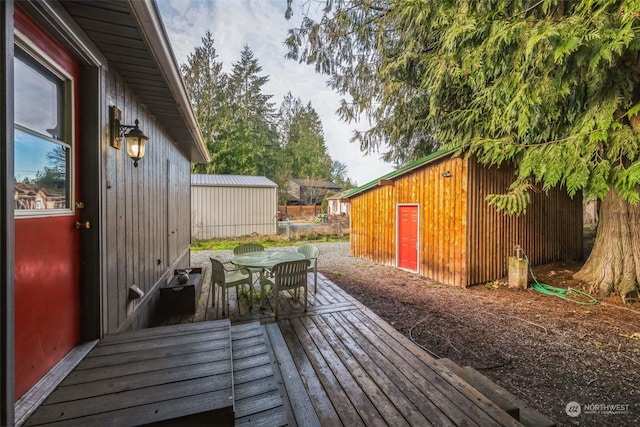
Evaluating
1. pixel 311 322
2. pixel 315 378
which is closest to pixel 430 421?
pixel 315 378

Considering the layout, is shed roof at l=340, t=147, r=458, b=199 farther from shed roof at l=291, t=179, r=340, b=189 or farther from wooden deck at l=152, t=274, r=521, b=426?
shed roof at l=291, t=179, r=340, b=189

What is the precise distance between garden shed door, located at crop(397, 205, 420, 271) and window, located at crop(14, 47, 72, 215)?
293 inches

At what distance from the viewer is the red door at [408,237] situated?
784 cm

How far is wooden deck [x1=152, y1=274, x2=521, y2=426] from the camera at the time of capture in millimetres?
1959

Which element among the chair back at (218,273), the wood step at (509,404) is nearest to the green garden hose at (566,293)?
the wood step at (509,404)

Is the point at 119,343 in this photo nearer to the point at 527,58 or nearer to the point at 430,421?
the point at 430,421

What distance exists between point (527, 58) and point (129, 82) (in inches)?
205

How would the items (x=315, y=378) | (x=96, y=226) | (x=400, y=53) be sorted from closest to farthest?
(x=96, y=226) → (x=315, y=378) → (x=400, y=53)

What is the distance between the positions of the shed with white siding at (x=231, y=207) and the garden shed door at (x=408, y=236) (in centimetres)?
792

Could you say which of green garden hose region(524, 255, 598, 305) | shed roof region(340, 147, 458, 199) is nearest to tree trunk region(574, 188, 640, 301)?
green garden hose region(524, 255, 598, 305)

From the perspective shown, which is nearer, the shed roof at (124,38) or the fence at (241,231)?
the shed roof at (124,38)

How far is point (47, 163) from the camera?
173 centimetres

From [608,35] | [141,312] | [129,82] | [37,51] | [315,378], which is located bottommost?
[315,378]

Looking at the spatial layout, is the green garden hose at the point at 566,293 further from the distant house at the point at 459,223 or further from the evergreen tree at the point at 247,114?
the evergreen tree at the point at 247,114
